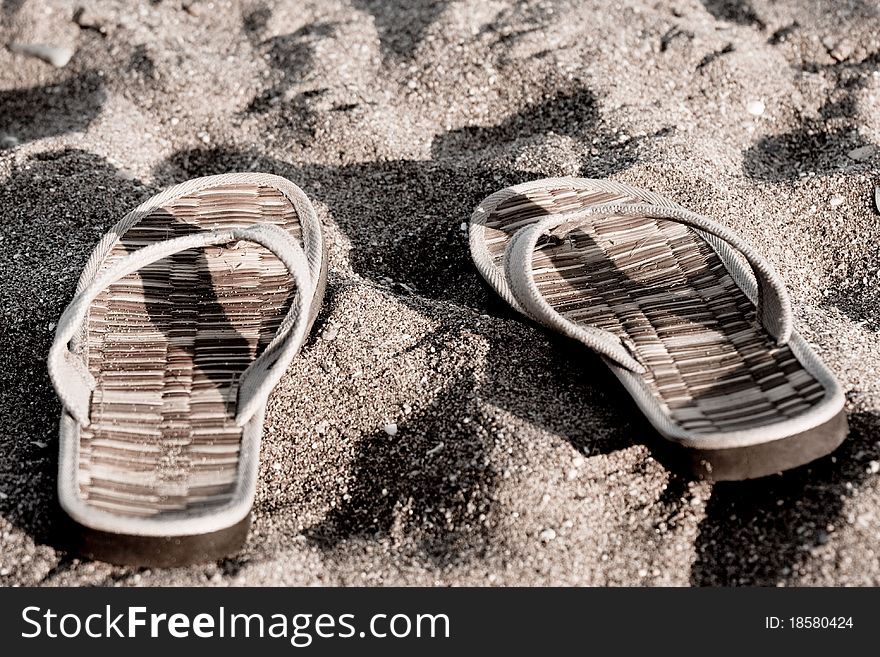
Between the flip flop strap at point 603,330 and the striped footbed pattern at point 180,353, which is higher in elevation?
the flip flop strap at point 603,330

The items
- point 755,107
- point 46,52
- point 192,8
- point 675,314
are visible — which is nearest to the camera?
point 675,314

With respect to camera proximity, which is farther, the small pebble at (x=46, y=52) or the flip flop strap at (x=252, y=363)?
the small pebble at (x=46, y=52)

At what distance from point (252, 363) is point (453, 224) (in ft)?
2.49

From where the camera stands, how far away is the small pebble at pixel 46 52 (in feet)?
10.1

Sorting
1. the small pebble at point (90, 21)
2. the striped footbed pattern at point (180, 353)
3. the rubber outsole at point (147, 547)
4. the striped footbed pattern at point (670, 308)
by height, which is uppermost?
the small pebble at point (90, 21)

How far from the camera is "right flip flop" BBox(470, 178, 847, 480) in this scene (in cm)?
174

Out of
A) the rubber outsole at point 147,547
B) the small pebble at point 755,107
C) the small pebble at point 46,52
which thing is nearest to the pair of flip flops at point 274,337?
the rubber outsole at point 147,547

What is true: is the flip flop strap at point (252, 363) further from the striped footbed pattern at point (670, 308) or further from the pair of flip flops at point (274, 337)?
the striped footbed pattern at point (670, 308)

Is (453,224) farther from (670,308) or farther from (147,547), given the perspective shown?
(147,547)

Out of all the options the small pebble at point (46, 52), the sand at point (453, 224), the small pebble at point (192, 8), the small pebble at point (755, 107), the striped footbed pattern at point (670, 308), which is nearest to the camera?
the sand at point (453, 224)

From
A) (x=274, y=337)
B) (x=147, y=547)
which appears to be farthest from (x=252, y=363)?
(x=147, y=547)

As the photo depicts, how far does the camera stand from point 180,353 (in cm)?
201

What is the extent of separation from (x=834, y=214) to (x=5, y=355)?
6.94 feet

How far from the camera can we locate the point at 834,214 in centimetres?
248
